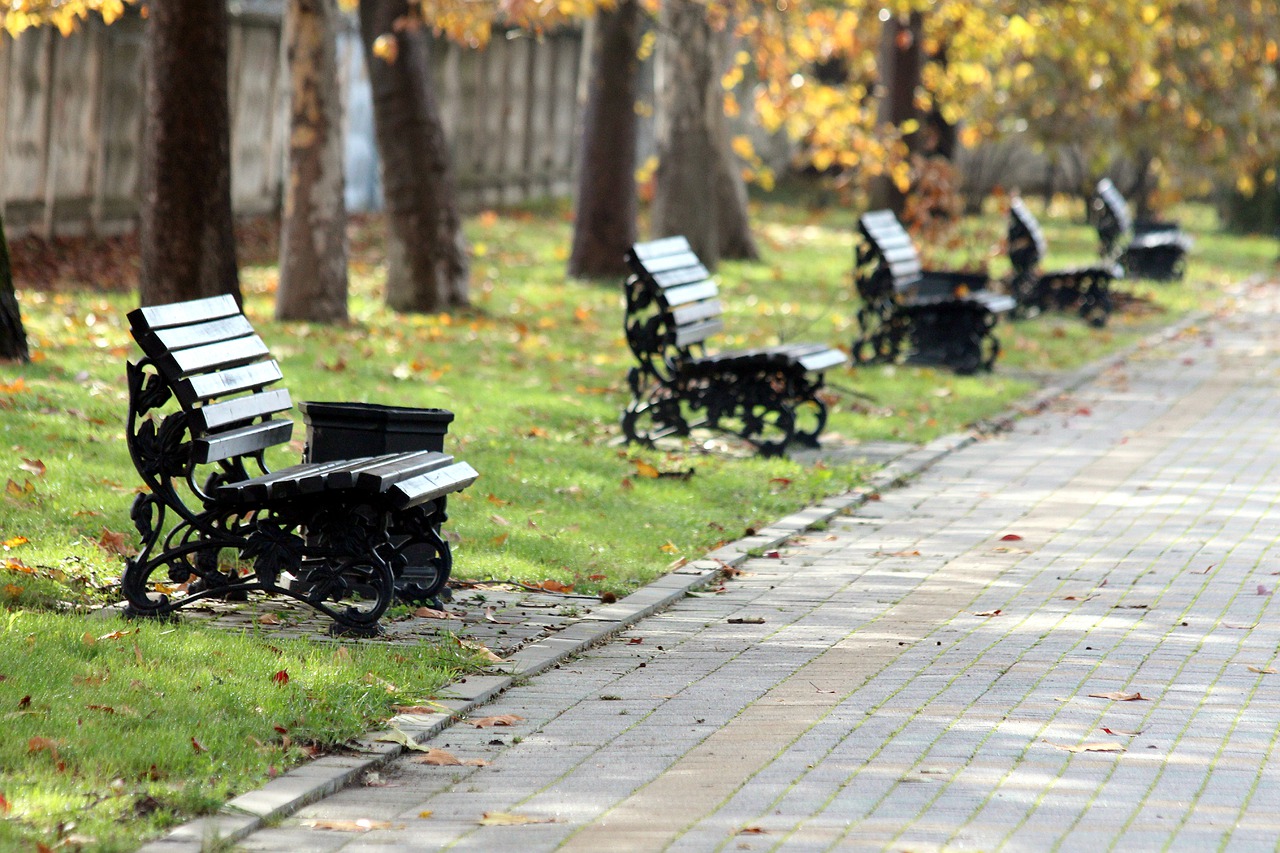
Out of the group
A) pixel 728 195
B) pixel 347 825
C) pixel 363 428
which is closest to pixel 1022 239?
pixel 728 195

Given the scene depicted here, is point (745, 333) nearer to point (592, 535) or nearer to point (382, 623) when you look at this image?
point (592, 535)

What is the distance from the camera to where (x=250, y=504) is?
6.30 metres

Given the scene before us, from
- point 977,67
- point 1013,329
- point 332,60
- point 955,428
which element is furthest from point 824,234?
point 955,428

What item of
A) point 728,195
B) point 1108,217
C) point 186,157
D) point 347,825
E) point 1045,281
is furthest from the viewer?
point 728,195

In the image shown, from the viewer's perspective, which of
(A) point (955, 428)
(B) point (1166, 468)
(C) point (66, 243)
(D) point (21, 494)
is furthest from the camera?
(C) point (66, 243)

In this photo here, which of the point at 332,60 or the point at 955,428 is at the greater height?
the point at 332,60

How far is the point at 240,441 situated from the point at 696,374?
4397mm

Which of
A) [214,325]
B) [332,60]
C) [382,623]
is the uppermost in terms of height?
[332,60]

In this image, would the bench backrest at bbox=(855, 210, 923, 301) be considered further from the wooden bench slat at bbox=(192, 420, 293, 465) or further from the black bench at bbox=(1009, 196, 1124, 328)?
the wooden bench slat at bbox=(192, 420, 293, 465)

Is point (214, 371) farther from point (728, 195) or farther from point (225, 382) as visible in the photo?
point (728, 195)

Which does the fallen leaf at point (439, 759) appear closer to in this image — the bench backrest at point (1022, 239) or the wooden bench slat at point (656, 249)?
the wooden bench slat at point (656, 249)

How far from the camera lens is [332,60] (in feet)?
48.8

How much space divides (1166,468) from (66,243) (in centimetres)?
1137

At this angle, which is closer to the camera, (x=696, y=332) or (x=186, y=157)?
(x=696, y=332)
